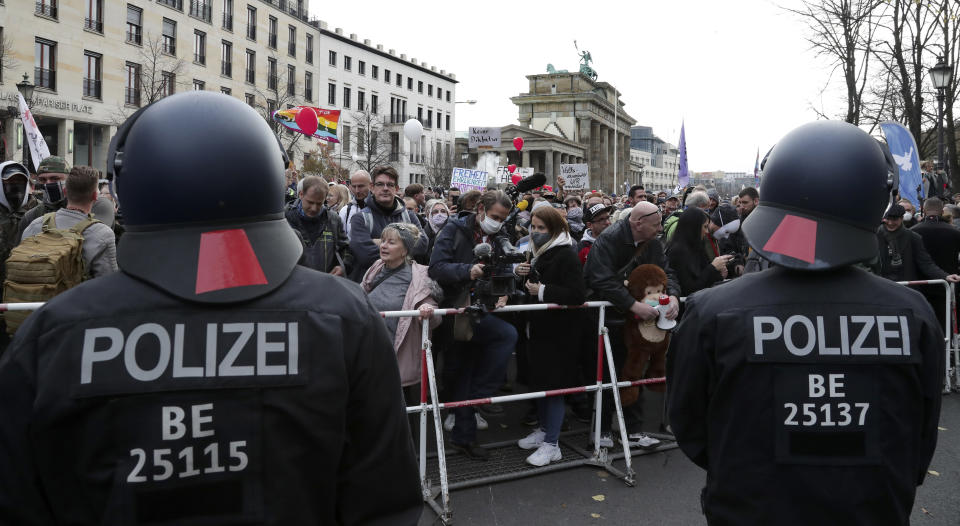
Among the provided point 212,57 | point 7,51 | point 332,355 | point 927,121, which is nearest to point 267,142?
point 332,355

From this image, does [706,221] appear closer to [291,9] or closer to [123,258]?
[123,258]

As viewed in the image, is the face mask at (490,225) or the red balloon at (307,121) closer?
the face mask at (490,225)

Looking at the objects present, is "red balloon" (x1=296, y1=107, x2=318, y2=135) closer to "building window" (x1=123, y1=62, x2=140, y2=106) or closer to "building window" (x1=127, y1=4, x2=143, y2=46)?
"building window" (x1=123, y1=62, x2=140, y2=106)

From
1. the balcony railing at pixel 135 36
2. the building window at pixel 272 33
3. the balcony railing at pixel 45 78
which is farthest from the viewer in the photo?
the building window at pixel 272 33

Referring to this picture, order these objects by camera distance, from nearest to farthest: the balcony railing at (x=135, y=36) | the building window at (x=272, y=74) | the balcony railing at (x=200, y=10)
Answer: the balcony railing at (x=135, y=36), the balcony railing at (x=200, y=10), the building window at (x=272, y=74)

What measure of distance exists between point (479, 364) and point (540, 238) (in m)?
1.20

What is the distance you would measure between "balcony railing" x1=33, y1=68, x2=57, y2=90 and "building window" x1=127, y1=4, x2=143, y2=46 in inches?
227

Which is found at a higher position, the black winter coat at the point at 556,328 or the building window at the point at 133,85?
the building window at the point at 133,85

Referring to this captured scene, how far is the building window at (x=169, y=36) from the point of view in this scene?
38875mm

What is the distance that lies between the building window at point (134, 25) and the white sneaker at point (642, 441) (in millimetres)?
37640

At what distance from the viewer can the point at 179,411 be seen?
1.40 m

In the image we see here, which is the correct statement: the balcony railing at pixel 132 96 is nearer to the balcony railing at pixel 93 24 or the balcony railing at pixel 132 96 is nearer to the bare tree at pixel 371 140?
the balcony railing at pixel 93 24


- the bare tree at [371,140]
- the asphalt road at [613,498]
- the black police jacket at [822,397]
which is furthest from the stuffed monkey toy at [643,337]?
the bare tree at [371,140]

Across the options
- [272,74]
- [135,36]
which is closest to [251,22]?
[272,74]
